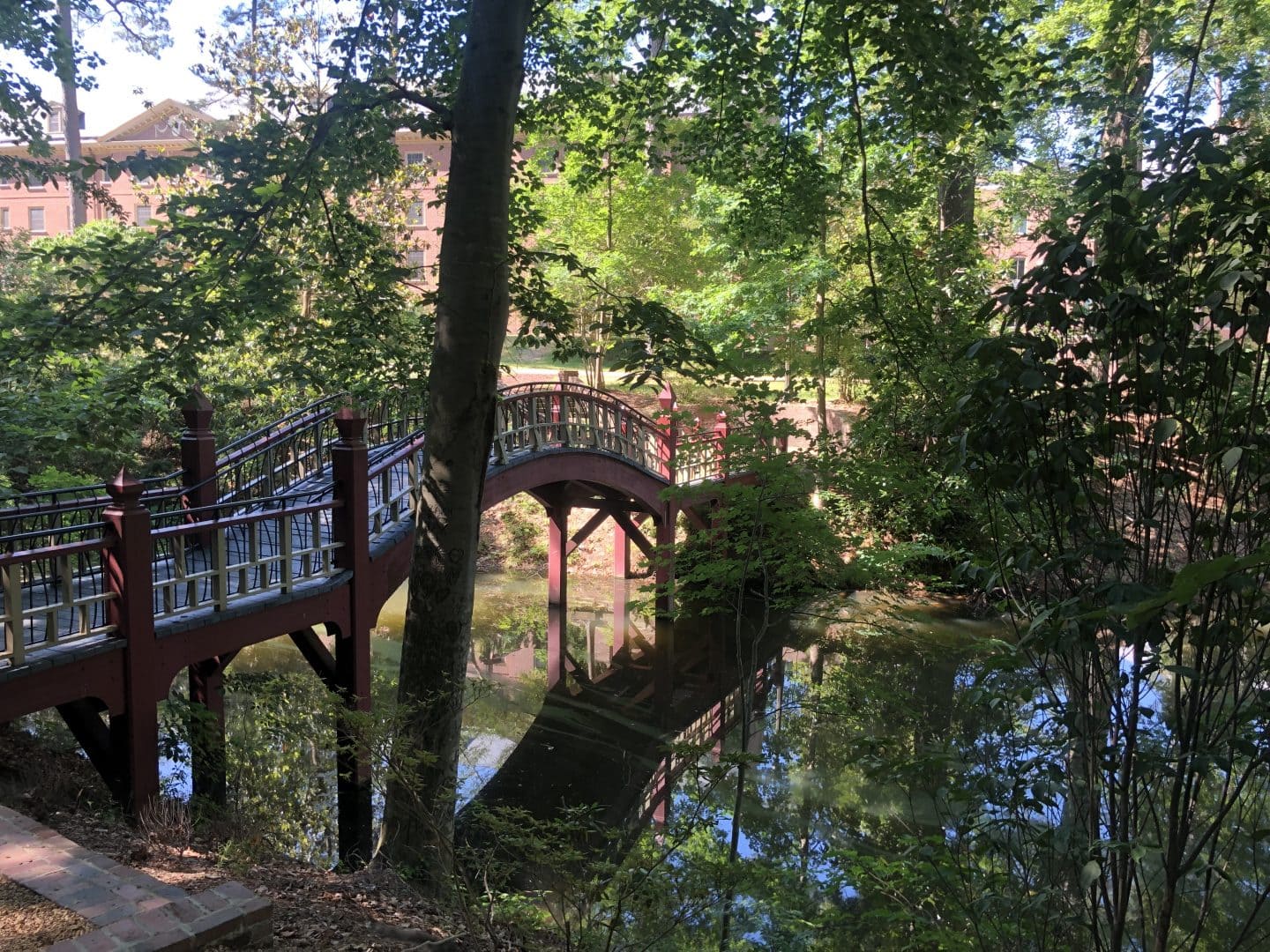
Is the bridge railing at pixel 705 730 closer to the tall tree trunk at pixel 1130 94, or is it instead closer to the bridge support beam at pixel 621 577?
the bridge support beam at pixel 621 577

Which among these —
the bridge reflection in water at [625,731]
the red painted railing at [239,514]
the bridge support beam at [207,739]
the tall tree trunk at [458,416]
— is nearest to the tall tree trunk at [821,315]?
the red painted railing at [239,514]

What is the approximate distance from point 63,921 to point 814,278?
1559 cm

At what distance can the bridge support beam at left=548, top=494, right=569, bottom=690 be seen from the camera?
621 inches

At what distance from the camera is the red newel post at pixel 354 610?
7723mm

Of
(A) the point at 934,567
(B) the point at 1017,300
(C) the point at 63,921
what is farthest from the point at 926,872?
(A) the point at 934,567

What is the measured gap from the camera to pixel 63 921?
316 centimetres

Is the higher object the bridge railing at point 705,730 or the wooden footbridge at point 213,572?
the wooden footbridge at point 213,572

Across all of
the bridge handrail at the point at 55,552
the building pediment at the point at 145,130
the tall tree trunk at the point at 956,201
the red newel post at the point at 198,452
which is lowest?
the bridge handrail at the point at 55,552

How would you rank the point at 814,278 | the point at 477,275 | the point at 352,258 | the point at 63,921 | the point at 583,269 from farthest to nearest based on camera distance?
the point at 814,278, the point at 352,258, the point at 583,269, the point at 477,275, the point at 63,921

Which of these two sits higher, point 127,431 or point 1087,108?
point 1087,108

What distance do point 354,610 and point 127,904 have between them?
485cm

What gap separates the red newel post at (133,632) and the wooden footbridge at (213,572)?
1 cm

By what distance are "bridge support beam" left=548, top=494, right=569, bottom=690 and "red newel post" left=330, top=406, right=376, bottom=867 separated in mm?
7262

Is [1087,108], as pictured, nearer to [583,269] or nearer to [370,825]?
[583,269]
